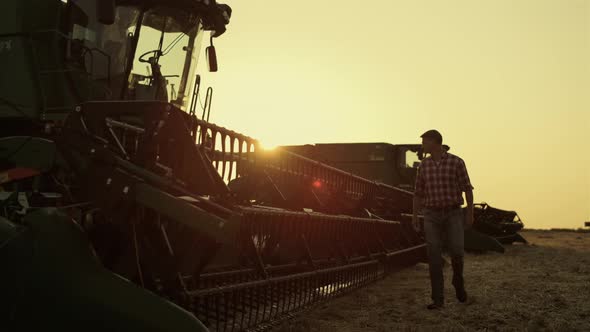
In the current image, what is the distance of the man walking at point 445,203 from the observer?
20.7 ft

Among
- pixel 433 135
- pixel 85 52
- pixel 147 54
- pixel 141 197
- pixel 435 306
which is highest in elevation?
pixel 147 54

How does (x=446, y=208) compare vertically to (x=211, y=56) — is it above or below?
below

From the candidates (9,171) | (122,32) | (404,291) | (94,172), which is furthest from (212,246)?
(404,291)

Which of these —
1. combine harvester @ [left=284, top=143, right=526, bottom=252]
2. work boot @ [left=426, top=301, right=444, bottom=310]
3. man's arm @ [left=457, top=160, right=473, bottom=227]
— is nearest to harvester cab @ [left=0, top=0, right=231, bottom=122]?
man's arm @ [left=457, top=160, right=473, bottom=227]

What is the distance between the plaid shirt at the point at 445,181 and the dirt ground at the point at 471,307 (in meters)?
1.10

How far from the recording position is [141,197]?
321 cm

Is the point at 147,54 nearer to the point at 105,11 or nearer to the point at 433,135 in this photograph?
the point at 105,11

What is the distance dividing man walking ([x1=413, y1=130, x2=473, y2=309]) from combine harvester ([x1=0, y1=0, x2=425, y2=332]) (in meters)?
0.85

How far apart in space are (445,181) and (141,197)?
403 centimetres

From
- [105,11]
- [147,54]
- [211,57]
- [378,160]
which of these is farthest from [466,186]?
[378,160]

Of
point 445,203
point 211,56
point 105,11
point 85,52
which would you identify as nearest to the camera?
point 105,11

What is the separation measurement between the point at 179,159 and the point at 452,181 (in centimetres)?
373

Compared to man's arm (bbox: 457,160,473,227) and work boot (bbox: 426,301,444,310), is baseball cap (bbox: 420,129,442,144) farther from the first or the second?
A: work boot (bbox: 426,301,444,310)

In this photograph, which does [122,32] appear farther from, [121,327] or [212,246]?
[121,327]
